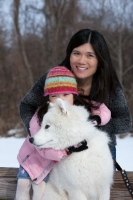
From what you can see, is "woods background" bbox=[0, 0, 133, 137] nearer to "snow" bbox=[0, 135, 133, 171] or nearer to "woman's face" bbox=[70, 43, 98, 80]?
"snow" bbox=[0, 135, 133, 171]

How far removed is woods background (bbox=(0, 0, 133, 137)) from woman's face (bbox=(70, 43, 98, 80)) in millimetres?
7561

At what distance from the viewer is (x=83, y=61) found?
2.56 metres

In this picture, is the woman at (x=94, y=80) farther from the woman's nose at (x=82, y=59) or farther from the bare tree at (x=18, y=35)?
the bare tree at (x=18, y=35)

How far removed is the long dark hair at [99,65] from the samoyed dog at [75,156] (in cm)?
49

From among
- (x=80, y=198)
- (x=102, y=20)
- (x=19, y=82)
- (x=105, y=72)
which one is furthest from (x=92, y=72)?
(x=102, y=20)

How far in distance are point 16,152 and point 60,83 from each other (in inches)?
147

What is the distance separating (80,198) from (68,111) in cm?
64

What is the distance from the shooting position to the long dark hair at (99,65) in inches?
101

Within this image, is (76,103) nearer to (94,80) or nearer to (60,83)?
(60,83)

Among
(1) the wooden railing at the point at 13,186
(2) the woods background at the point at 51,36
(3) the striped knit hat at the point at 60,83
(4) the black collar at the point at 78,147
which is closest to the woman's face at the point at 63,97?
(3) the striped knit hat at the point at 60,83

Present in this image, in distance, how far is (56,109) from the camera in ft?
6.77

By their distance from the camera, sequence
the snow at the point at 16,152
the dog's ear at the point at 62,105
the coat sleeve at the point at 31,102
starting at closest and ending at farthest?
the dog's ear at the point at 62,105 → the coat sleeve at the point at 31,102 → the snow at the point at 16,152

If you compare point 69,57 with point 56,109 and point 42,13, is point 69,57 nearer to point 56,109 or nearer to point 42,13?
point 56,109

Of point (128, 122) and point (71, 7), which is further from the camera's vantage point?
point (71, 7)
